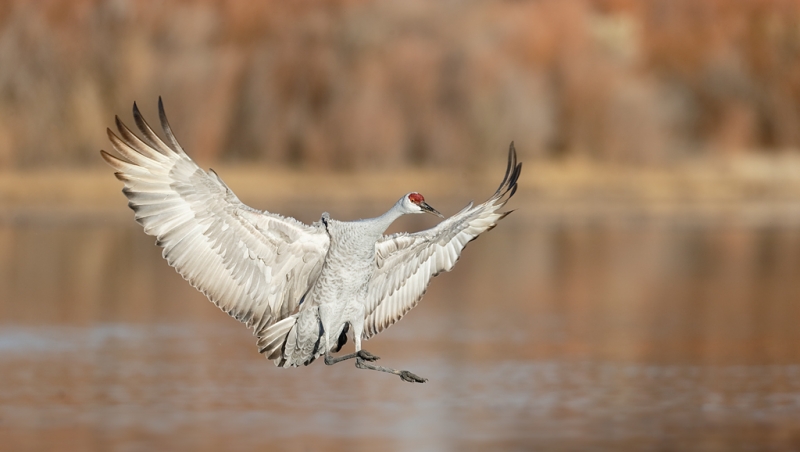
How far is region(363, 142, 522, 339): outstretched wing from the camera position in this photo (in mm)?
8703

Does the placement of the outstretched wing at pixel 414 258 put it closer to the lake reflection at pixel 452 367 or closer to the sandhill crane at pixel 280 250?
the sandhill crane at pixel 280 250

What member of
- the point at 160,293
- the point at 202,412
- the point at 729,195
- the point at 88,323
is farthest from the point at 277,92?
the point at 202,412

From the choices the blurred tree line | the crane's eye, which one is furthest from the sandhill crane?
the blurred tree line

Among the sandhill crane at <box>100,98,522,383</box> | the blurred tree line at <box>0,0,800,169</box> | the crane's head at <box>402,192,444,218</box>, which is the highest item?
the blurred tree line at <box>0,0,800,169</box>

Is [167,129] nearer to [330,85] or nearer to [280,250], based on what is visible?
[280,250]

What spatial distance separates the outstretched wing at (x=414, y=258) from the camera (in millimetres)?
8703

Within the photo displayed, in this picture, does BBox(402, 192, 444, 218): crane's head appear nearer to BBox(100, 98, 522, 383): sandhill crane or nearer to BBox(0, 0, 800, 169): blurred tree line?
BBox(100, 98, 522, 383): sandhill crane

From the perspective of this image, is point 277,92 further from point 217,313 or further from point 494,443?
point 494,443

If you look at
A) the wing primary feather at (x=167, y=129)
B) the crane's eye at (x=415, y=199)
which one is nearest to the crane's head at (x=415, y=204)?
the crane's eye at (x=415, y=199)

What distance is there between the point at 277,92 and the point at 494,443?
22405 millimetres

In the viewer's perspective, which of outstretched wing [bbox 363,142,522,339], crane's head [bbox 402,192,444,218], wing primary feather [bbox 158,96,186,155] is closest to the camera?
wing primary feather [bbox 158,96,186,155]

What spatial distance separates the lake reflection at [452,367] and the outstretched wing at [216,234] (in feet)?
2.97

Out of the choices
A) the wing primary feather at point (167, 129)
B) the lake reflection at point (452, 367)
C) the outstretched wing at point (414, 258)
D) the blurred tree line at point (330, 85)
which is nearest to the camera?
the wing primary feather at point (167, 129)

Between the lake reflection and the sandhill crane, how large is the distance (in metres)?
0.75
